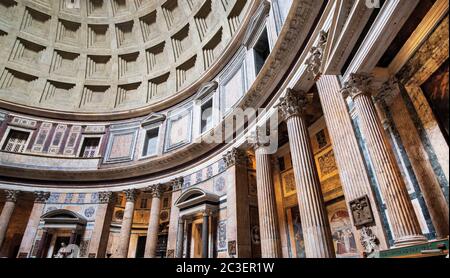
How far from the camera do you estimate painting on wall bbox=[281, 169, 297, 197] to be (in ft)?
32.6

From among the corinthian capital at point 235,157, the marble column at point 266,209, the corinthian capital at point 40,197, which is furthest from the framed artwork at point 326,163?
the corinthian capital at point 40,197

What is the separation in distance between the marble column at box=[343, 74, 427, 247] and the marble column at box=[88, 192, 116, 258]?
14.3 m

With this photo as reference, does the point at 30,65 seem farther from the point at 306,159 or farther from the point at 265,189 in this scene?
the point at 306,159

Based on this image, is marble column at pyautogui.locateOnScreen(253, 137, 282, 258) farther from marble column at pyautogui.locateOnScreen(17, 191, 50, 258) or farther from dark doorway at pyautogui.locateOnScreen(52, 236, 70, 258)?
marble column at pyautogui.locateOnScreen(17, 191, 50, 258)

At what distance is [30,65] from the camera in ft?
58.5

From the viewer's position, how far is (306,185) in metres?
5.79

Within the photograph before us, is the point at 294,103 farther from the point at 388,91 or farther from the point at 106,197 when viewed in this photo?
the point at 106,197

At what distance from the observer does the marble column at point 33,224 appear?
494 inches

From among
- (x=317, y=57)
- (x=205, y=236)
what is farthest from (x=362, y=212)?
(x=205, y=236)

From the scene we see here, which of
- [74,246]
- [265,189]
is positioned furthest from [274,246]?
[74,246]

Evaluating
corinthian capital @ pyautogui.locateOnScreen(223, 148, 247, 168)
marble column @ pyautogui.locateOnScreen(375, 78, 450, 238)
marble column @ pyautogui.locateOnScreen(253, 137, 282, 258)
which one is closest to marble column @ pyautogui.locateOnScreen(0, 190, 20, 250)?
corinthian capital @ pyautogui.locateOnScreen(223, 148, 247, 168)

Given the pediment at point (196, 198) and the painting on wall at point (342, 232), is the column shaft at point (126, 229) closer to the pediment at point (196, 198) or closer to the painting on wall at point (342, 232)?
the pediment at point (196, 198)

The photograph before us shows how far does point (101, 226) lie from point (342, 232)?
41.6ft
